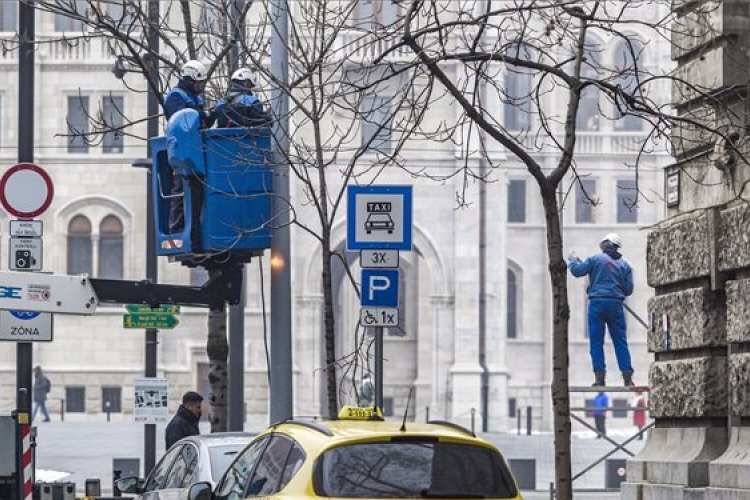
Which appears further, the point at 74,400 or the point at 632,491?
the point at 74,400

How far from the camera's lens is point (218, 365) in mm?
24281

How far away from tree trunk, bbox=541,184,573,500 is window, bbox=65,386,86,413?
5759 cm

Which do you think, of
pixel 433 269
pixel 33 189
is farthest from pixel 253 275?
pixel 33 189

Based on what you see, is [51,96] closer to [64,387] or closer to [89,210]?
[89,210]

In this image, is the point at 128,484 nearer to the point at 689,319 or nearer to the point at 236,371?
the point at 689,319

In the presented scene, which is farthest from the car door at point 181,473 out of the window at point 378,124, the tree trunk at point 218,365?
the tree trunk at point 218,365

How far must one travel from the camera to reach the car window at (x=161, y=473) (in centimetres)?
1670

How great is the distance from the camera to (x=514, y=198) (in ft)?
277

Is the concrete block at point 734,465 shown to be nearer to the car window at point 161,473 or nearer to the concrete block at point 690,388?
the concrete block at point 690,388

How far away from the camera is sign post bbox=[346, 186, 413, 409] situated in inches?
683

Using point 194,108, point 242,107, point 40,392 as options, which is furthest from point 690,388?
point 40,392

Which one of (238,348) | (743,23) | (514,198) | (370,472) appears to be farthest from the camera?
(514,198)

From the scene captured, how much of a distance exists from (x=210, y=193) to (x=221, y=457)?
3.29 metres

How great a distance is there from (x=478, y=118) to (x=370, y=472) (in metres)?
4.62
